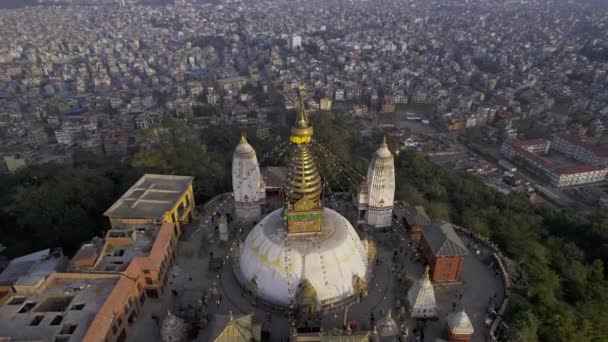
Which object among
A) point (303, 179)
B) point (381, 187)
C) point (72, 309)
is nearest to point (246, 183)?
point (303, 179)

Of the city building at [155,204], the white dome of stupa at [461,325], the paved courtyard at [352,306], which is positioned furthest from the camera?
the city building at [155,204]

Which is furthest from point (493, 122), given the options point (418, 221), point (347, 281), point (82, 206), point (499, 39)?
point (499, 39)

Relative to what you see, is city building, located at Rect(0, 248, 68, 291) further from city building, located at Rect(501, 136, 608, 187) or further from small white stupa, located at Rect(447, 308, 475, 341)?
city building, located at Rect(501, 136, 608, 187)

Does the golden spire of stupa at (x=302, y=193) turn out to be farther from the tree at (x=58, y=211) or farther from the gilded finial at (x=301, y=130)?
the tree at (x=58, y=211)

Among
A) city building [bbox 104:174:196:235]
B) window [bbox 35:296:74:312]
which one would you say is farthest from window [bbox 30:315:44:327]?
city building [bbox 104:174:196:235]

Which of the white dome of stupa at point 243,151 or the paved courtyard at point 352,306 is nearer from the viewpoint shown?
the paved courtyard at point 352,306

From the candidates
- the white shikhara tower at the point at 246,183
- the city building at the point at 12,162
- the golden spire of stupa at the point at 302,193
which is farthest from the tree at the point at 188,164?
the city building at the point at 12,162
